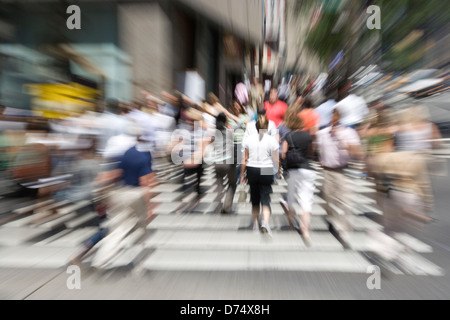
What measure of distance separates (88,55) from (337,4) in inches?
363

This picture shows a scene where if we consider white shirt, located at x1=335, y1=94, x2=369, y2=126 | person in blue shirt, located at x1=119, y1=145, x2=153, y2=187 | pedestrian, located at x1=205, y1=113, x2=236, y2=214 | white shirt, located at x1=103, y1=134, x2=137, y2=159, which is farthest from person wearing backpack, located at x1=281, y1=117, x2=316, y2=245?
white shirt, located at x1=103, y1=134, x2=137, y2=159

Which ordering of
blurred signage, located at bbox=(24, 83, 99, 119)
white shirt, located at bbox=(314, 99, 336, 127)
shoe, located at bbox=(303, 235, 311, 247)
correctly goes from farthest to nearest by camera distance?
blurred signage, located at bbox=(24, 83, 99, 119)
white shirt, located at bbox=(314, 99, 336, 127)
shoe, located at bbox=(303, 235, 311, 247)

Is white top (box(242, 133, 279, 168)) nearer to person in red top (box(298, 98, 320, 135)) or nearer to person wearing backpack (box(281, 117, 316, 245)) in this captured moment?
person wearing backpack (box(281, 117, 316, 245))

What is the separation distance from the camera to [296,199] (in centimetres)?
553

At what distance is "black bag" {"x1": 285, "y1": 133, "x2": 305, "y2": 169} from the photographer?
208 inches

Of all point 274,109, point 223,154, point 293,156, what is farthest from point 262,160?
point 274,109

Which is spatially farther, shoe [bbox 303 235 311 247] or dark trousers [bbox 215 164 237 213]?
dark trousers [bbox 215 164 237 213]

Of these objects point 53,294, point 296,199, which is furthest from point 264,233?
point 53,294

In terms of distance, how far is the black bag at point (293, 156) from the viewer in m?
5.28

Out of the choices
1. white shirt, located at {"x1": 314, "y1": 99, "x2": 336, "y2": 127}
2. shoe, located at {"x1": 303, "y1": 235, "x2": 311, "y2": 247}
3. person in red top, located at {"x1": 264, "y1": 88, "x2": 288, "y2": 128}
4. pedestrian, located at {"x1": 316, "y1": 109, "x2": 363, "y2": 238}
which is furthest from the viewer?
person in red top, located at {"x1": 264, "y1": 88, "x2": 288, "y2": 128}

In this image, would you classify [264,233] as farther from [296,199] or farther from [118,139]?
[118,139]

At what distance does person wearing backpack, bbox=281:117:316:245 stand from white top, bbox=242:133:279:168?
0.24m

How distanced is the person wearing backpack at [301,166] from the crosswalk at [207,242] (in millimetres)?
399

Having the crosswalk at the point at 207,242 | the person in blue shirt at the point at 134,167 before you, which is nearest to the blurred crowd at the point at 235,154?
the person in blue shirt at the point at 134,167
